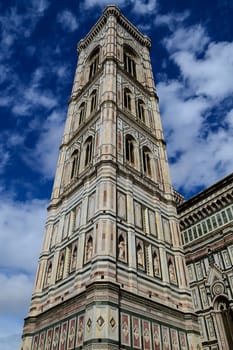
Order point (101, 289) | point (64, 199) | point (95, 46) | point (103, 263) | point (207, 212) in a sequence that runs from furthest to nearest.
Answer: point (95, 46) < point (207, 212) < point (64, 199) < point (103, 263) < point (101, 289)

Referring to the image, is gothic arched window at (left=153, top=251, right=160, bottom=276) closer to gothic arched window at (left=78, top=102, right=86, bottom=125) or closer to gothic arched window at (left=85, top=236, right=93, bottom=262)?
gothic arched window at (left=85, top=236, right=93, bottom=262)

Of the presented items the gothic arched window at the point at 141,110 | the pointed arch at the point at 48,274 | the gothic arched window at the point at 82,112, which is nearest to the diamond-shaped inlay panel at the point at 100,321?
the pointed arch at the point at 48,274

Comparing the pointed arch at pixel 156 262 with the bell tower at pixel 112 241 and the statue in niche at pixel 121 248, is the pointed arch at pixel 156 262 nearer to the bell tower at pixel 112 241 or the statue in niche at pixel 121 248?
the bell tower at pixel 112 241

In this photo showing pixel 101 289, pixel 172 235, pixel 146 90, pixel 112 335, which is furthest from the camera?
pixel 146 90

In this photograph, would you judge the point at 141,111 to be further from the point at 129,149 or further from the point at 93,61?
the point at 93,61

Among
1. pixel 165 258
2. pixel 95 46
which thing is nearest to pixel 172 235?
pixel 165 258

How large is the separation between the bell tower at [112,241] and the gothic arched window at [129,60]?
281cm

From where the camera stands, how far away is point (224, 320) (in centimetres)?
1585

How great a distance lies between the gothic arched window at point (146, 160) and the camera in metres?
19.4

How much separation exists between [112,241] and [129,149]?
7.75 meters

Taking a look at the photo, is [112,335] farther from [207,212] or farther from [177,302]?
[207,212]

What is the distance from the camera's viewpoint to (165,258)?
15289mm

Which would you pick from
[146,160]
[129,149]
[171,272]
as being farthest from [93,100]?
[171,272]

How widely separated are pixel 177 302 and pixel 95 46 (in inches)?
976
